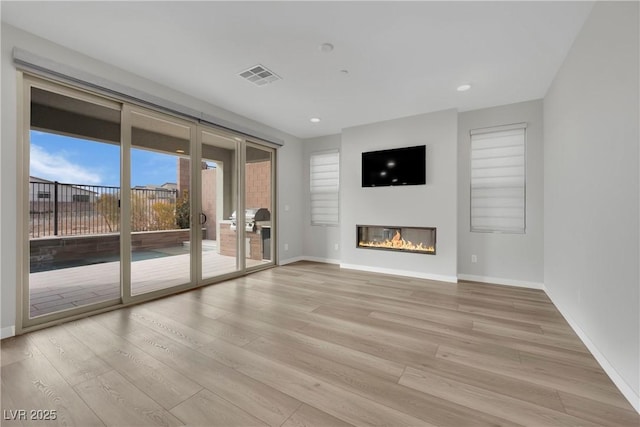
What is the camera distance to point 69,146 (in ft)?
9.14

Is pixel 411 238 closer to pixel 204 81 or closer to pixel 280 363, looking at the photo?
pixel 280 363

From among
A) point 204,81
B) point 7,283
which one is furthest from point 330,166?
point 7,283

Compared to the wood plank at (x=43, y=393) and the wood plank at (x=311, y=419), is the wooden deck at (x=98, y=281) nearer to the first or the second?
the wood plank at (x=43, y=393)

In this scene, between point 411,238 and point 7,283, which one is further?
point 411,238

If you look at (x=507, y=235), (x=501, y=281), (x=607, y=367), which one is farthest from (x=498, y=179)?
(x=607, y=367)

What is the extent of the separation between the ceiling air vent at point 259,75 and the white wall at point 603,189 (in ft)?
9.19

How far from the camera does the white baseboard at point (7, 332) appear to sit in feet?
7.11

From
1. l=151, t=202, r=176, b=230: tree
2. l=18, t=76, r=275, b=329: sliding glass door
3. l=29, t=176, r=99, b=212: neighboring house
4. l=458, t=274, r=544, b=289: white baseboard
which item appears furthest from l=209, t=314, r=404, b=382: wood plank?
l=458, t=274, r=544, b=289: white baseboard

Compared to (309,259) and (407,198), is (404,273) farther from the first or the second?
(309,259)

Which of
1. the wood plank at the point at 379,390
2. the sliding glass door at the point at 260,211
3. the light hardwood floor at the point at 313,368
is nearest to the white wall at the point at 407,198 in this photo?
the light hardwood floor at the point at 313,368

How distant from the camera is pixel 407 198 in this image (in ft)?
14.3

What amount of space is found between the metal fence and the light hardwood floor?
102cm

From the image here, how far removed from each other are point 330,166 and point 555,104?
353 centimetres

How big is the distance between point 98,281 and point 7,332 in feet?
4.34
